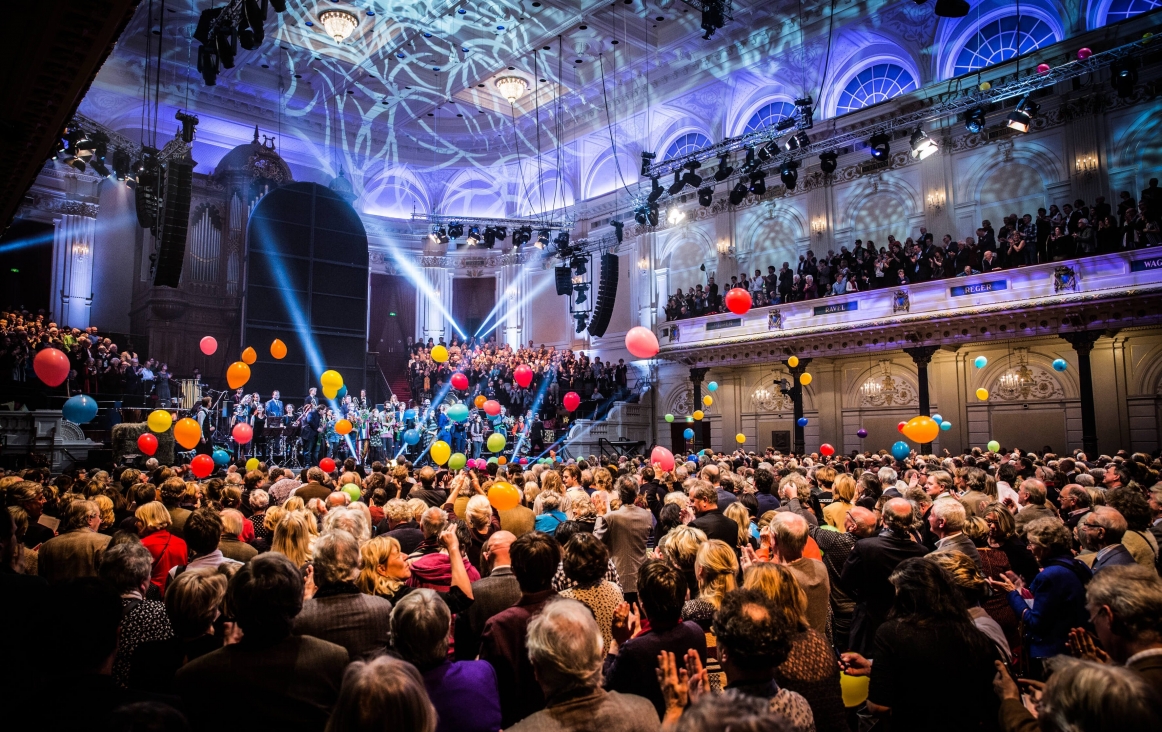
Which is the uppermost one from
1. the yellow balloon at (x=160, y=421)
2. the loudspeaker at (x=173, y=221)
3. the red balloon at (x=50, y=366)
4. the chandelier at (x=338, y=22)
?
the chandelier at (x=338, y=22)

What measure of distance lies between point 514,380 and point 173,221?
10.2m

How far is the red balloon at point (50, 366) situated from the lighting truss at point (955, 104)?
1290 centimetres

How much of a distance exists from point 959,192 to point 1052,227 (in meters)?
3.30

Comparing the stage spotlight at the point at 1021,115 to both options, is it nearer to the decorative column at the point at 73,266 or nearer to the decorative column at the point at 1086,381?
the decorative column at the point at 1086,381

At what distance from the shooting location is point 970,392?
16406 millimetres

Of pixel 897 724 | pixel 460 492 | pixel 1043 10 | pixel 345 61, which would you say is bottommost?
pixel 897 724

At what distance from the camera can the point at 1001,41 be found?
16219 mm

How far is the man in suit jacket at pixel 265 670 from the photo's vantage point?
2086 mm

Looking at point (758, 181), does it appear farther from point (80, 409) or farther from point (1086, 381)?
point (80, 409)

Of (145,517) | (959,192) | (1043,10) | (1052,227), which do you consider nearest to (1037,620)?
(145,517)

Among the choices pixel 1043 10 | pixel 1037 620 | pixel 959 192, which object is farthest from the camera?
pixel 959 192

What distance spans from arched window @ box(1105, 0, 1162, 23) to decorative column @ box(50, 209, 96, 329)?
986 inches

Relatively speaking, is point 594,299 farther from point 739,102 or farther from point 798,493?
point 798,493

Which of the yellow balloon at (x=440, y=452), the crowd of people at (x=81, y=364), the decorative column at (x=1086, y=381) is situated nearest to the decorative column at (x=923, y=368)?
the decorative column at (x=1086, y=381)
